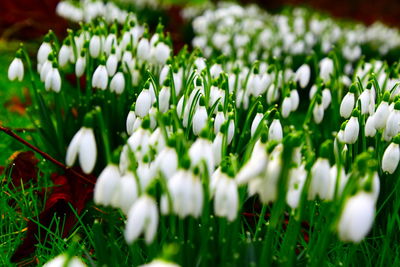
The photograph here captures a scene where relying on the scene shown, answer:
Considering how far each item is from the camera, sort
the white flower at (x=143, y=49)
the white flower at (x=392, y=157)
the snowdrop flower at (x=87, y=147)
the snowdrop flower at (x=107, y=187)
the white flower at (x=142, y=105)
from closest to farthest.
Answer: the snowdrop flower at (x=107, y=187) < the snowdrop flower at (x=87, y=147) < the white flower at (x=392, y=157) < the white flower at (x=142, y=105) < the white flower at (x=143, y=49)

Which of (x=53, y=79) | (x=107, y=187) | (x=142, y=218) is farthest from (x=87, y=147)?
(x=53, y=79)

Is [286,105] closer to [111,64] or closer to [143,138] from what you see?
[111,64]

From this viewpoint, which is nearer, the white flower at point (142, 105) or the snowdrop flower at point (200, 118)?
the snowdrop flower at point (200, 118)

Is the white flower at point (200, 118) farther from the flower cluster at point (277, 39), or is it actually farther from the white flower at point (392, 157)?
the flower cluster at point (277, 39)

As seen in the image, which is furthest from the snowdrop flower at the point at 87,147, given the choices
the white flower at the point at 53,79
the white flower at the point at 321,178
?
the white flower at the point at 53,79

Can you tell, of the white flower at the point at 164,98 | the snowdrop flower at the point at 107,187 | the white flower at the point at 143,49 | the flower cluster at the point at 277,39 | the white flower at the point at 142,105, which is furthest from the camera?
the flower cluster at the point at 277,39

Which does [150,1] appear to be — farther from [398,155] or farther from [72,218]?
[398,155]

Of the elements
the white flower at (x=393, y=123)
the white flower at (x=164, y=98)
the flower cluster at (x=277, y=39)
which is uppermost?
the flower cluster at (x=277, y=39)

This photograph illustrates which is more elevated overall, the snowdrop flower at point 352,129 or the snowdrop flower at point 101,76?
the snowdrop flower at point 352,129

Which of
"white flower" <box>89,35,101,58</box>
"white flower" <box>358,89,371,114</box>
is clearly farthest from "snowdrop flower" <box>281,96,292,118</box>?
"white flower" <box>89,35,101,58</box>
